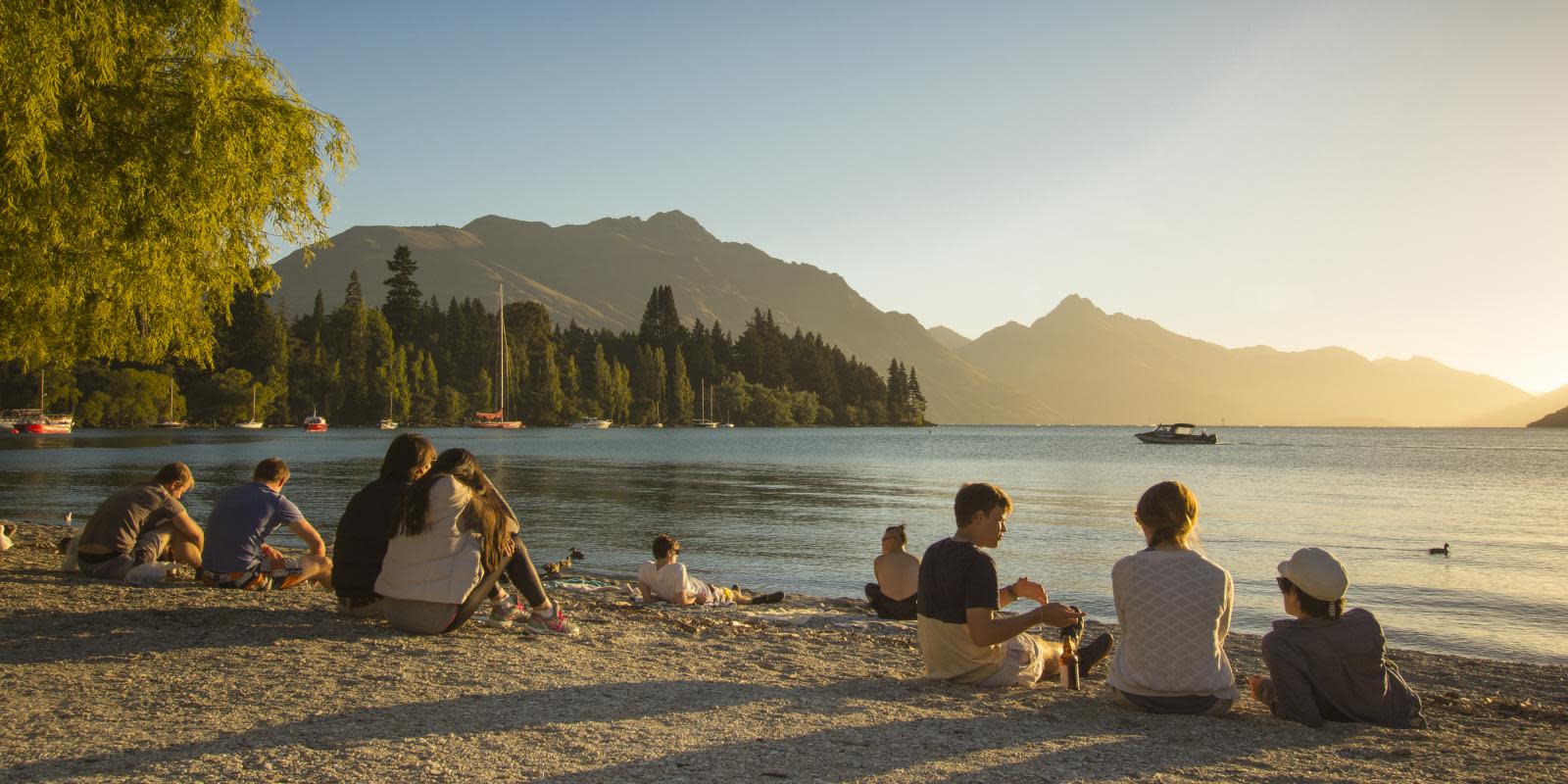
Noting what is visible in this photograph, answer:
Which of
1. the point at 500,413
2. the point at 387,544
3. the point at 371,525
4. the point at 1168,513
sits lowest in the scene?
the point at 387,544

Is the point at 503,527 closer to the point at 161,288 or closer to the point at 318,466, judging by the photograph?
the point at 161,288

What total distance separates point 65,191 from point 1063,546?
20.0m

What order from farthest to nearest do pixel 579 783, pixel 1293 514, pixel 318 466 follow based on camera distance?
1. pixel 318 466
2. pixel 1293 514
3. pixel 579 783

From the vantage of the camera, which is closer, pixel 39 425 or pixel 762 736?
pixel 762 736

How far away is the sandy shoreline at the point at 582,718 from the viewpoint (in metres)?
5.26

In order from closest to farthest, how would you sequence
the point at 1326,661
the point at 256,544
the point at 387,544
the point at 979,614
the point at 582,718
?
the point at 582,718 → the point at 1326,661 → the point at 979,614 → the point at 387,544 → the point at 256,544

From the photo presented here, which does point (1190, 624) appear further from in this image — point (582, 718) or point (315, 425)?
point (315, 425)

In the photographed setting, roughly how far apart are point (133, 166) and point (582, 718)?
6.99 metres

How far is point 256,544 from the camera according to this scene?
1093 cm

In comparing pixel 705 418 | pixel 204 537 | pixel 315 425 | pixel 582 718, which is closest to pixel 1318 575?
pixel 582 718

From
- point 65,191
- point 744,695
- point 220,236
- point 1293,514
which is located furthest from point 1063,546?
point 65,191

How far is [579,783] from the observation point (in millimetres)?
4941

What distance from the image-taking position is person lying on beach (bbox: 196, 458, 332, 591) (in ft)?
33.7

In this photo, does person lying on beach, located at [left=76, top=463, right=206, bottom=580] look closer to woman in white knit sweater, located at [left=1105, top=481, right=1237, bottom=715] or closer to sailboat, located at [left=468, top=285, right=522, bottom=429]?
woman in white knit sweater, located at [left=1105, top=481, right=1237, bottom=715]
